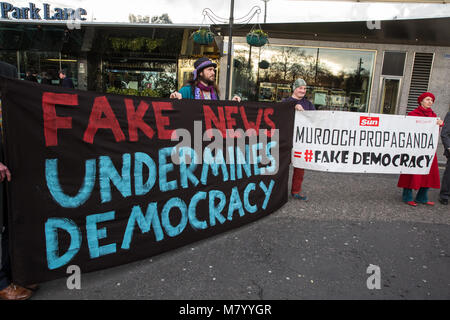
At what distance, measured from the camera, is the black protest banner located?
2229 millimetres

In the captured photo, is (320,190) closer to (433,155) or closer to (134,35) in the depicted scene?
(433,155)

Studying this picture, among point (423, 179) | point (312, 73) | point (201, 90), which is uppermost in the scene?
point (312, 73)

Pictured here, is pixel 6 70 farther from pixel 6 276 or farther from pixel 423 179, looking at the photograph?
pixel 423 179

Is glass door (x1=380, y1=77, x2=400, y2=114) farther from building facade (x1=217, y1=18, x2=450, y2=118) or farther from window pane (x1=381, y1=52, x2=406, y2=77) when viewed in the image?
window pane (x1=381, y1=52, x2=406, y2=77)

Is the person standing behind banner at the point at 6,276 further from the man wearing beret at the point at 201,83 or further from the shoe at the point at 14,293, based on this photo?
the man wearing beret at the point at 201,83

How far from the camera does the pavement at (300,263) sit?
253 cm

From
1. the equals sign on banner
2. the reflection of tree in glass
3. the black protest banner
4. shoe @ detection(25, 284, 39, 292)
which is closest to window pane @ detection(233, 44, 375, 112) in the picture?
the reflection of tree in glass

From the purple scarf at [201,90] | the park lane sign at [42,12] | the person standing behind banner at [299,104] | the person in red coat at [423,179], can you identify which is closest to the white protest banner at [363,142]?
the person in red coat at [423,179]

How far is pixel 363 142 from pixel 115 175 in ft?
11.9

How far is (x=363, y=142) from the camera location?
15.6ft

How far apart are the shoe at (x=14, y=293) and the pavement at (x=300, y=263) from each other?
75mm

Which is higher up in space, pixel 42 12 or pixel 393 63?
pixel 42 12

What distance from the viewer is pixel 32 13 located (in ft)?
42.0

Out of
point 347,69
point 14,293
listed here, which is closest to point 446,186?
point 14,293
